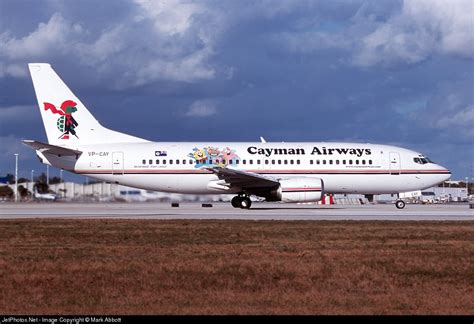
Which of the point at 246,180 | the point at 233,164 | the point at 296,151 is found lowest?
the point at 246,180

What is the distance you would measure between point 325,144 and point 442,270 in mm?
31256

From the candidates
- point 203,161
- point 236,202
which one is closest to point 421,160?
point 236,202

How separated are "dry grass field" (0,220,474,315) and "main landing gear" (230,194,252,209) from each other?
19920 millimetres

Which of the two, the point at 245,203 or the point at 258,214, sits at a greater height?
the point at 245,203

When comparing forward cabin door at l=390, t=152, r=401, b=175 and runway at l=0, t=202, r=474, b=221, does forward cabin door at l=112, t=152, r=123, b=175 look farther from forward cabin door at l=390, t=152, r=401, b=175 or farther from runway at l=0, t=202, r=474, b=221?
forward cabin door at l=390, t=152, r=401, b=175

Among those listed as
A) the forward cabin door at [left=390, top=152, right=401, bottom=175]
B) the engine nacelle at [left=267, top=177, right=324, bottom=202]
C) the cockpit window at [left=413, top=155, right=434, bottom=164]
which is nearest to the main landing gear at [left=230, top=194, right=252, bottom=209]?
the engine nacelle at [left=267, top=177, right=324, bottom=202]

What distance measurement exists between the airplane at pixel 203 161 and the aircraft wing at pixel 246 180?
0.06 meters

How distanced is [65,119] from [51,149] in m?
3.01

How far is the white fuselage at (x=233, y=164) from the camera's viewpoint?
45.6 meters

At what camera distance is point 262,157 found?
1825 inches

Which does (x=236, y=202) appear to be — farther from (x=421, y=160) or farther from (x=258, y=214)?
(x=421, y=160)

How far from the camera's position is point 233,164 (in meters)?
46.2

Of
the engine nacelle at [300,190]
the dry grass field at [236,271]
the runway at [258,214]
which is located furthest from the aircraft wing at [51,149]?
the dry grass field at [236,271]
